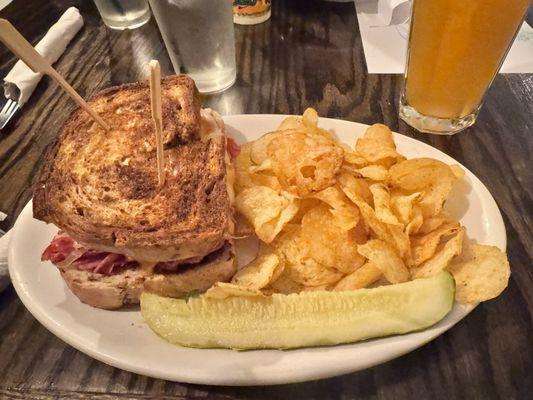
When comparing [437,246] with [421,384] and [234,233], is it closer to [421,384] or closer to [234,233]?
[421,384]

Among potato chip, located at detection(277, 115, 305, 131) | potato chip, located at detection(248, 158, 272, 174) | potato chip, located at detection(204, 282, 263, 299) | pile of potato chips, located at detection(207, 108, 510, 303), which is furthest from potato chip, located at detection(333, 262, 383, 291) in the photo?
potato chip, located at detection(277, 115, 305, 131)

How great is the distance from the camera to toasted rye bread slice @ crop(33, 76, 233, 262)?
1.08 metres

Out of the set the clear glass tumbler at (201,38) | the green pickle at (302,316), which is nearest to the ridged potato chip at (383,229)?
the green pickle at (302,316)

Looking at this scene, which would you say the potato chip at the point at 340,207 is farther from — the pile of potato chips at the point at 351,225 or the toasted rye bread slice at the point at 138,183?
the toasted rye bread slice at the point at 138,183

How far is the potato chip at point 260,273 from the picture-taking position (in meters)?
1.05

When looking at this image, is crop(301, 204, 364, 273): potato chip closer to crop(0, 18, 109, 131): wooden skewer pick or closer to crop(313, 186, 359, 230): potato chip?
crop(313, 186, 359, 230): potato chip

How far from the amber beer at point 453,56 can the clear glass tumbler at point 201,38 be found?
0.69 metres

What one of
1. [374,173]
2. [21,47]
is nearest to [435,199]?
[374,173]

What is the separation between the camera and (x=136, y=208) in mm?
1146

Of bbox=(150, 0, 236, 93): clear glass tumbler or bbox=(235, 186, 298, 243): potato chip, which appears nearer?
bbox=(235, 186, 298, 243): potato chip

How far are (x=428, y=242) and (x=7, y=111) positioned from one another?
1.62m

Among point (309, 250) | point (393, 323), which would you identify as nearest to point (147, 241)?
point (309, 250)

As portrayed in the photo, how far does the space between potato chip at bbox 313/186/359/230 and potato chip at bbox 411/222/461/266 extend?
15cm

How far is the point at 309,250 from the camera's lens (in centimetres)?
113
